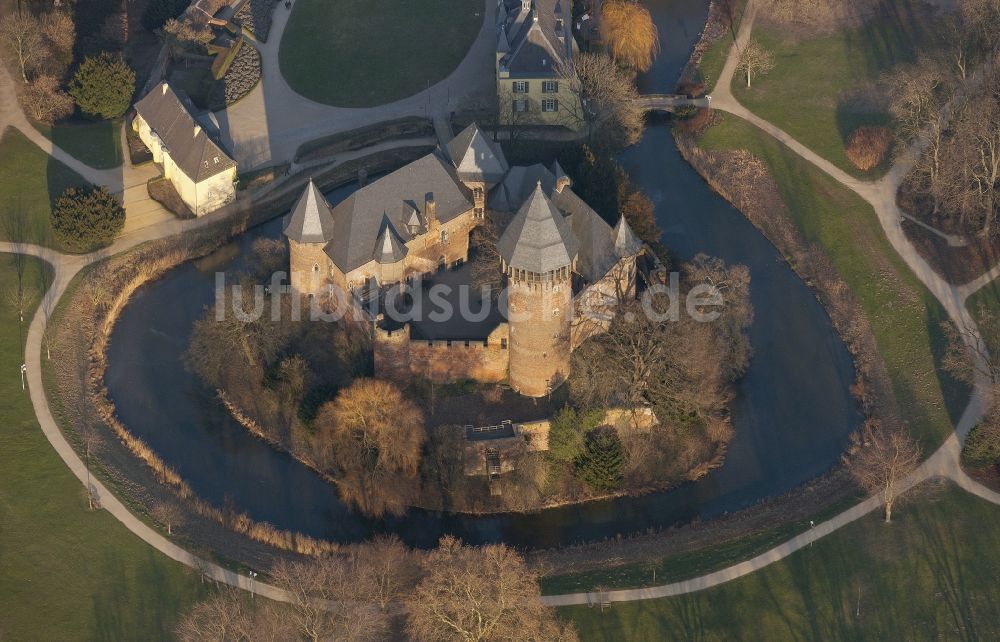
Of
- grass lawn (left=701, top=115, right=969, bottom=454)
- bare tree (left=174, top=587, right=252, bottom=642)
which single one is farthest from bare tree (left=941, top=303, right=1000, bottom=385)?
bare tree (left=174, top=587, right=252, bottom=642)

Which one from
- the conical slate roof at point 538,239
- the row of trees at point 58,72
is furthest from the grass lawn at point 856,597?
the row of trees at point 58,72

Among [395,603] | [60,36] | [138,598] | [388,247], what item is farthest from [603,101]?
[138,598]

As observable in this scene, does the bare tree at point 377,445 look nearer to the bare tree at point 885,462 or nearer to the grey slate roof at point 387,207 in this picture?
the grey slate roof at point 387,207

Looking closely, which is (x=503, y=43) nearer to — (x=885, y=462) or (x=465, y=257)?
(x=465, y=257)

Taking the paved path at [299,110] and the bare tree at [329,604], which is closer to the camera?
the bare tree at [329,604]

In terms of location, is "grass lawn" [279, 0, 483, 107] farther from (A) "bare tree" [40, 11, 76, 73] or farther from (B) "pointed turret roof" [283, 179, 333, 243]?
(B) "pointed turret roof" [283, 179, 333, 243]

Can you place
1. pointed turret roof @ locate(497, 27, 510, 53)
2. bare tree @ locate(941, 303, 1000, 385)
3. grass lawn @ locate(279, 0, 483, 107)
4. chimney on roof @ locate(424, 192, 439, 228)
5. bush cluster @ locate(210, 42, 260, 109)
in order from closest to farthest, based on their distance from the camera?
bare tree @ locate(941, 303, 1000, 385), chimney on roof @ locate(424, 192, 439, 228), pointed turret roof @ locate(497, 27, 510, 53), bush cluster @ locate(210, 42, 260, 109), grass lawn @ locate(279, 0, 483, 107)
